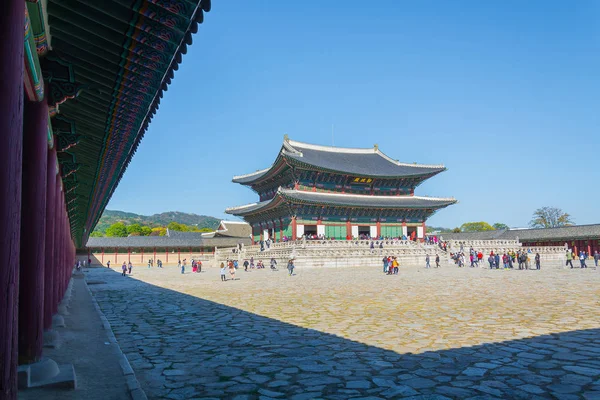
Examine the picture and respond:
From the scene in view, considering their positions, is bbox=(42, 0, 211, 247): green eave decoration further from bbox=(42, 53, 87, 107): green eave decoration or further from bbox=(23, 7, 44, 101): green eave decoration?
bbox=(23, 7, 44, 101): green eave decoration

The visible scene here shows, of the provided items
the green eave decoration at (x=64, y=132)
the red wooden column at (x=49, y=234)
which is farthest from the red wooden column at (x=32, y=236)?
the red wooden column at (x=49, y=234)

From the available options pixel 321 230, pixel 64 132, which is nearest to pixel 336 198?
pixel 321 230

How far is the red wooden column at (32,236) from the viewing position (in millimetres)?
6508

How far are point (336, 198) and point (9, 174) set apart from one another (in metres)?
47.8

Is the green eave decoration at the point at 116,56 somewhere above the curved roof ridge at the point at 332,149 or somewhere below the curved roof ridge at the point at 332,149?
below

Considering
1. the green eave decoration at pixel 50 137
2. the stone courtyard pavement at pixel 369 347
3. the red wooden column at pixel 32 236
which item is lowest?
the stone courtyard pavement at pixel 369 347

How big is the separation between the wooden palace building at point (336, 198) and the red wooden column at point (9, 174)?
138 feet

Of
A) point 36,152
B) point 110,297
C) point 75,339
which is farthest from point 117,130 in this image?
point 110,297

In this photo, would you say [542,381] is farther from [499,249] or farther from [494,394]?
[499,249]

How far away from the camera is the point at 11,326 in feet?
12.1

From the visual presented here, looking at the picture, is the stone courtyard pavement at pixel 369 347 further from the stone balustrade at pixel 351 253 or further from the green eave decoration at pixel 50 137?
the stone balustrade at pixel 351 253

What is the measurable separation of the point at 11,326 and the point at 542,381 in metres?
6.07

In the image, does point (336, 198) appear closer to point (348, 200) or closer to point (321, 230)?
point (348, 200)

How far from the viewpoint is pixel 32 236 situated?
6785 mm
